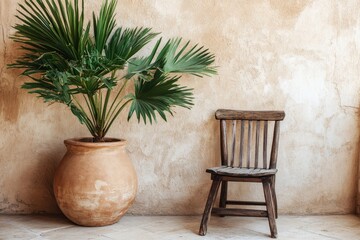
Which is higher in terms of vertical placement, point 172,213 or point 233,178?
point 233,178

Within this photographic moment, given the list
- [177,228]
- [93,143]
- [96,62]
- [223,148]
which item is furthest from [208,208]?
[96,62]

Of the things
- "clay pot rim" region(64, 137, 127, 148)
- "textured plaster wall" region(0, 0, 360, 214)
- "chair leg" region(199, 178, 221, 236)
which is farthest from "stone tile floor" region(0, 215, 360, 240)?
"clay pot rim" region(64, 137, 127, 148)

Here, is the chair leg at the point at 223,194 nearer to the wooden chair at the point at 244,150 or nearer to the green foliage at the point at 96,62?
the wooden chair at the point at 244,150

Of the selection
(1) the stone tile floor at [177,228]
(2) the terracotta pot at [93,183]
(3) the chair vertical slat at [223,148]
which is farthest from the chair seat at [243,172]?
(2) the terracotta pot at [93,183]

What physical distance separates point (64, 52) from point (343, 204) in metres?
2.43

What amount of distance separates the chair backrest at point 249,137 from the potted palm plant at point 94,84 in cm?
46

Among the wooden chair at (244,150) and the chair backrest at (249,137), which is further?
the chair backrest at (249,137)

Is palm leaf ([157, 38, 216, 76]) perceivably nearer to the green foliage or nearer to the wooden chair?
the green foliage

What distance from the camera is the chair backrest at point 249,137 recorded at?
10.6 feet

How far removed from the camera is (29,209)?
3.34 meters

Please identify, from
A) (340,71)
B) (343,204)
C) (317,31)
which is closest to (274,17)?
(317,31)

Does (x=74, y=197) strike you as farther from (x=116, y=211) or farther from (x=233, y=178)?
(x=233, y=178)

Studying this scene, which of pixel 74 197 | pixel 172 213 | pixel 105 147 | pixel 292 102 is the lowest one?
pixel 172 213

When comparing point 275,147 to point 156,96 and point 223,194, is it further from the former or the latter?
point 156,96
